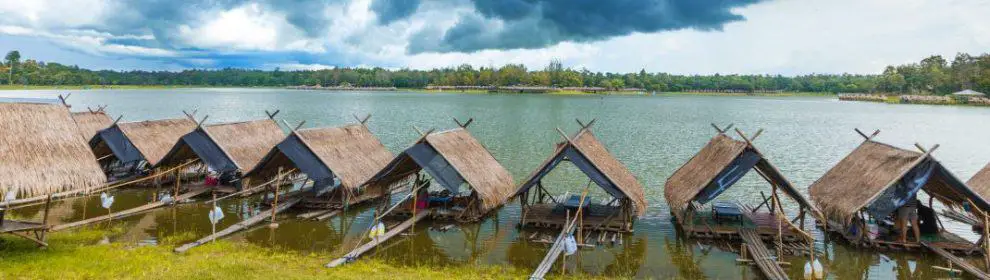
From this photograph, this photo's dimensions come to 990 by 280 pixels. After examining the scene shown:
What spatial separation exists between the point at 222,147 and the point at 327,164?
4.90 m

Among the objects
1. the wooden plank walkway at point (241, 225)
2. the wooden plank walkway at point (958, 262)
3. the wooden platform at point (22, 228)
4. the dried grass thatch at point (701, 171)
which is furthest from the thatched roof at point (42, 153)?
the wooden plank walkway at point (958, 262)

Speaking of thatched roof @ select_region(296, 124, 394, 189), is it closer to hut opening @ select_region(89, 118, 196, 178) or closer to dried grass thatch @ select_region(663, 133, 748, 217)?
hut opening @ select_region(89, 118, 196, 178)

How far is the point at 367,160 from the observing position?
22.6 metres

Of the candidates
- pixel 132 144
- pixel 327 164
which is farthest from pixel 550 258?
pixel 132 144

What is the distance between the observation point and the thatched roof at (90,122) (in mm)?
26391

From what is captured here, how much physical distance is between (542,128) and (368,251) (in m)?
39.2

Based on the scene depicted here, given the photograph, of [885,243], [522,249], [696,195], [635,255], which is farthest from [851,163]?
[522,249]

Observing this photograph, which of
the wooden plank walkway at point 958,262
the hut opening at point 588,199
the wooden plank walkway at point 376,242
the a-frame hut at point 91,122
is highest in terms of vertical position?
the a-frame hut at point 91,122

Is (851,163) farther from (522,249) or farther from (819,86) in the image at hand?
(819,86)

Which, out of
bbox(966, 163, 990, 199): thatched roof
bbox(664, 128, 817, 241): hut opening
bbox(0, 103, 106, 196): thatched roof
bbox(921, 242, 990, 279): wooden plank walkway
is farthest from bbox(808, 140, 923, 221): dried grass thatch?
bbox(0, 103, 106, 196): thatched roof

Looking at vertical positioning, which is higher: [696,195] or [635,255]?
[696,195]

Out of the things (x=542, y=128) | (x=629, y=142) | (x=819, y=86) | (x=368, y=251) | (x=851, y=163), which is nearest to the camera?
(x=368, y=251)

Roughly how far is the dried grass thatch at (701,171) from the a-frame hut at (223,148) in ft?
51.1

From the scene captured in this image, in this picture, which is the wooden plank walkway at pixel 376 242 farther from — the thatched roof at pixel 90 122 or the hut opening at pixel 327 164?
the thatched roof at pixel 90 122
